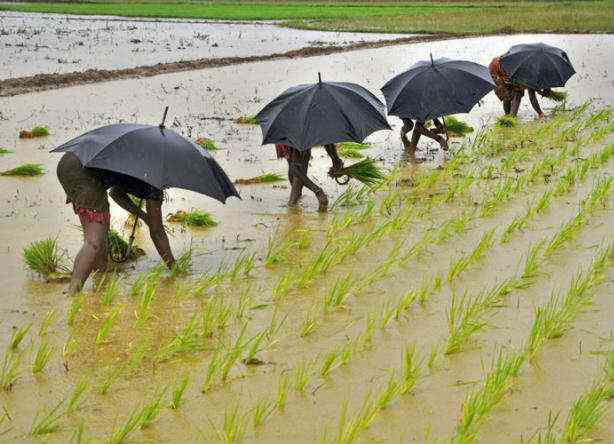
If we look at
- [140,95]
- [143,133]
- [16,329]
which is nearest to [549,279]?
[143,133]

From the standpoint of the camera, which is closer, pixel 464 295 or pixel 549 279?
pixel 464 295

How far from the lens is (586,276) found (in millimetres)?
5336

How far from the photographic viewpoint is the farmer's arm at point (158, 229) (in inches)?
204

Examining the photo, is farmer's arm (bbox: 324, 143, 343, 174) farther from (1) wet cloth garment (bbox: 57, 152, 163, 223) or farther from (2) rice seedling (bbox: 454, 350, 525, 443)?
(2) rice seedling (bbox: 454, 350, 525, 443)

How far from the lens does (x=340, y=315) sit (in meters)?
4.80

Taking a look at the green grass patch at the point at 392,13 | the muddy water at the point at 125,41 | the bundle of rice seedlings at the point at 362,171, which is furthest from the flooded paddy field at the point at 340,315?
the green grass patch at the point at 392,13

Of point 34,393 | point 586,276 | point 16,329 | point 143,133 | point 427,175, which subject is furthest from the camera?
point 427,175

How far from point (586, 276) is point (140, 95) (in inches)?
352

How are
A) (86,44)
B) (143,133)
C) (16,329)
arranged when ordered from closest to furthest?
(16,329) < (143,133) < (86,44)

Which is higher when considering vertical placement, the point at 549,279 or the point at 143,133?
the point at 143,133

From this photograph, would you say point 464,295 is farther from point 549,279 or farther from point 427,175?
point 427,175

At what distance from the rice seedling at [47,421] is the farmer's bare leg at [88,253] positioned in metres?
1.42

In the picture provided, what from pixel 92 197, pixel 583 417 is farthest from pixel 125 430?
pixel 92 197

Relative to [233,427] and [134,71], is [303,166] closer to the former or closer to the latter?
[233,427]
